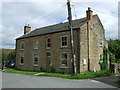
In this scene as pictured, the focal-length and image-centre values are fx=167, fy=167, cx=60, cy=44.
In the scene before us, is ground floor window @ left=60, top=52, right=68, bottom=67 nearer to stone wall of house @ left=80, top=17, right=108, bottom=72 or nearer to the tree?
stone wall of house @ left=80, top=17, right=108, bottom=72

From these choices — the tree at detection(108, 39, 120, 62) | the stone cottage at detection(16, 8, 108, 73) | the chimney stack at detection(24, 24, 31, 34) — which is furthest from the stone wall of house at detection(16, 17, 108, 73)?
the tree at detection(108, 39, 120, 62)

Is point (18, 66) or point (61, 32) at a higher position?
point (61, 32)

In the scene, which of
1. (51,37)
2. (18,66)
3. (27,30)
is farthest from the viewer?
(27,30)

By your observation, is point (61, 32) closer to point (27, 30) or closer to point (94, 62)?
point (94, 62)

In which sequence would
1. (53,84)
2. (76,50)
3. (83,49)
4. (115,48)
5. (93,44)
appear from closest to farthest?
(53,84), (76,50), (83,49), (93,44), (115,48)

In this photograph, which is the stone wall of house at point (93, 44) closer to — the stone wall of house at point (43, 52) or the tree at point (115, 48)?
the stone wall of house at point (43, 52)

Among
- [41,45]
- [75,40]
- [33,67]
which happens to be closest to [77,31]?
[75,40]

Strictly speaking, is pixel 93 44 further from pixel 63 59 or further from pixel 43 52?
pixel 43 52

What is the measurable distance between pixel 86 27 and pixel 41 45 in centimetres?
868

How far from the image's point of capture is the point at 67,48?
24828mm

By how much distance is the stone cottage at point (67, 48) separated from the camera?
24.0m

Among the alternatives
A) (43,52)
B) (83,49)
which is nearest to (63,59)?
(83,49)

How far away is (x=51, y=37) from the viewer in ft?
90.8

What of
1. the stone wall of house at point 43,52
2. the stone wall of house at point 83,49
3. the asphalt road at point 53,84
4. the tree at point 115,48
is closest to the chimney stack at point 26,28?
the stone wall of house at point 43,52
